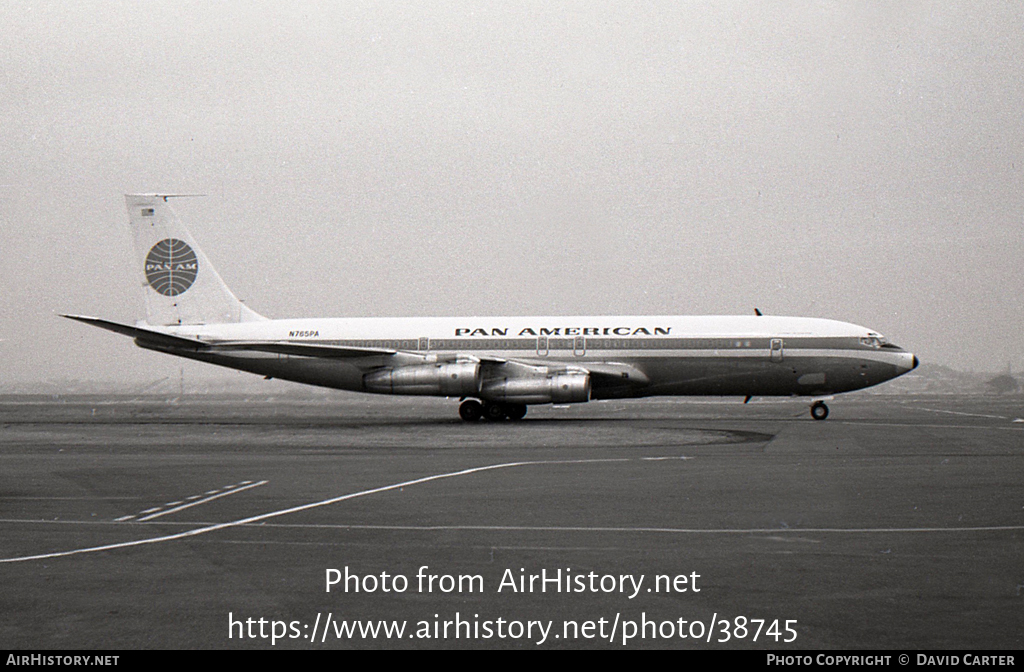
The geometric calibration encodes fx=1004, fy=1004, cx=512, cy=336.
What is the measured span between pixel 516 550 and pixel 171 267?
35161mm

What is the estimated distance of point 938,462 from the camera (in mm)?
19609

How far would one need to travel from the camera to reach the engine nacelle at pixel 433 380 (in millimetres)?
36531

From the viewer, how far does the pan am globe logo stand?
137ft

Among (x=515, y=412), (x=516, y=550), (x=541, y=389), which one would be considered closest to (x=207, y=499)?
(x=516, y=550)

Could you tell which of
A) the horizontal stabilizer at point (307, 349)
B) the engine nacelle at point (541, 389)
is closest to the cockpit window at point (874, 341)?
the engine nacelle at point (541, 389)

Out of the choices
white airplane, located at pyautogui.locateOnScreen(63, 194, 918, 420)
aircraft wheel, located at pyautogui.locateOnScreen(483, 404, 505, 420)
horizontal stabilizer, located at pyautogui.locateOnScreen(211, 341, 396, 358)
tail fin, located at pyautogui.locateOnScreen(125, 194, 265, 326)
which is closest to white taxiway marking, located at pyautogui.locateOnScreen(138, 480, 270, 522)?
white airplane, located at pyautogui.locateOnScreen(63, 194, 918, 420)

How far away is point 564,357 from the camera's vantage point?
38.1 metres

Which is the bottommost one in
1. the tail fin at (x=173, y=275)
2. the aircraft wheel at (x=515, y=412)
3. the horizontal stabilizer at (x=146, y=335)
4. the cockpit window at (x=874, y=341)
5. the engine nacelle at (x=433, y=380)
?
the aircraft wheel at (x=515, y=412)

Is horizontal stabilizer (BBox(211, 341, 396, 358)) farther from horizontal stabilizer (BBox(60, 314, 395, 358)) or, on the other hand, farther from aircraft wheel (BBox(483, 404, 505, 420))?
aircraft wheel (BBox(483, 404, 505, 420))

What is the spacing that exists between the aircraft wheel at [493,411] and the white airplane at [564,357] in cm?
5

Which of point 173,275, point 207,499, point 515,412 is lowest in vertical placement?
point 515,412

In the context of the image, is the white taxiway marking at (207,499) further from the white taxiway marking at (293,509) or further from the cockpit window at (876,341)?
the cockpit window at (876,341)

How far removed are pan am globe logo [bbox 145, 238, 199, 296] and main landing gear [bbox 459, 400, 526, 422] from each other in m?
12.9

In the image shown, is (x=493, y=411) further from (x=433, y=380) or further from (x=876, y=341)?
(x=876, y=341)
